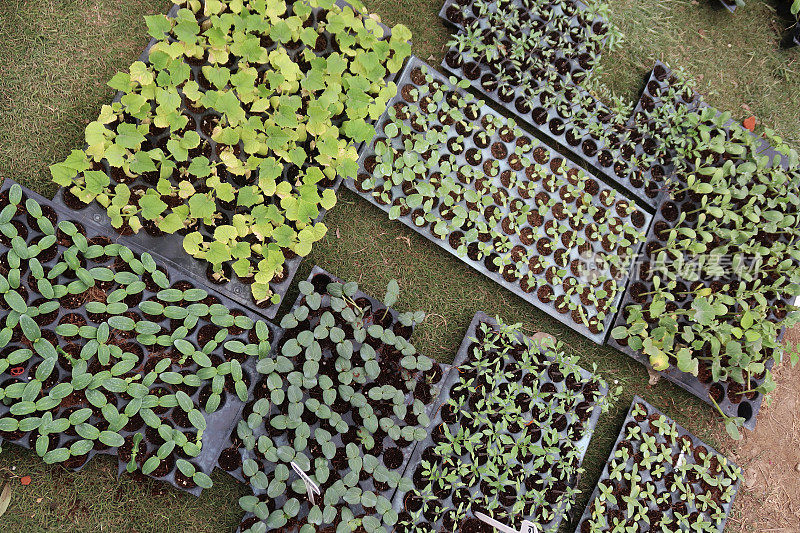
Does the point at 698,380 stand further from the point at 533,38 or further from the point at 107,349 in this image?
the point at 107,349

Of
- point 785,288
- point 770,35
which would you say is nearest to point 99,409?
point 785,288

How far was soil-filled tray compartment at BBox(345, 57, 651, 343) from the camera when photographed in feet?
11.4

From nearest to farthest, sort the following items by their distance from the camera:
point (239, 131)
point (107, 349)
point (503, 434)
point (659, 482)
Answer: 1. point (107, 349)
2. point (239, 131)
3. point (503, 434)
4. point (659, 482)

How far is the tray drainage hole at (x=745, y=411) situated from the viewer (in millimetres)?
3605

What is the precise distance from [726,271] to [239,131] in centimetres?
335

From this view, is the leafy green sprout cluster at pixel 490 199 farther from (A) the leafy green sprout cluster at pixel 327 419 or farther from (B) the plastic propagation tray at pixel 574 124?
(A) the leafy green sprout cluster at pixel 327 419

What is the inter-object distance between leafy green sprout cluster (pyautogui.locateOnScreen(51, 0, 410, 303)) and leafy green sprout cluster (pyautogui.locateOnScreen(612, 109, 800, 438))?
2.23m

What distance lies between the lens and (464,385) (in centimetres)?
330

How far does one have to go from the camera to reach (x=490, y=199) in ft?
11.2

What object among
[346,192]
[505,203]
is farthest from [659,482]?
[346,192]

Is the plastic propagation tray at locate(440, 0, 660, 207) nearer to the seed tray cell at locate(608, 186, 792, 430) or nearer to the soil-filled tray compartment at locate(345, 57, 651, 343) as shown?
the soil-filled tray compartment at locate(345, 57, 651, 343)

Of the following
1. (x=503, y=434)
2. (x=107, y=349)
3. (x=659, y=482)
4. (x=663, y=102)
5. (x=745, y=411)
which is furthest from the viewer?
(x=663, y=102)

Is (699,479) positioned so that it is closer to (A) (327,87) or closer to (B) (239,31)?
(A) (327,87)

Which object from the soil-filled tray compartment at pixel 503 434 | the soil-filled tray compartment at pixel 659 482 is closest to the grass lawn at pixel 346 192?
the soil-filled tray compartment at pixel 659 482
